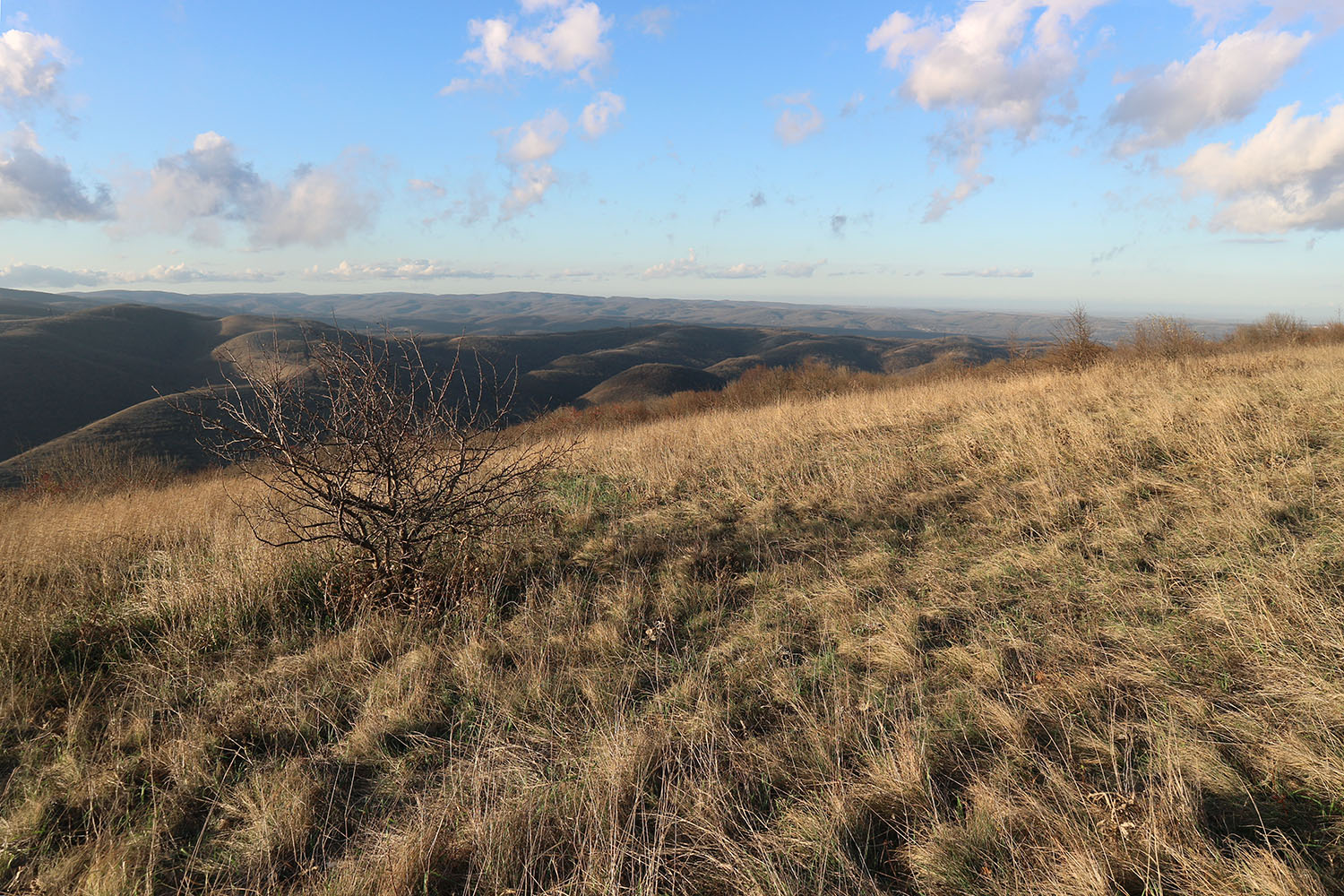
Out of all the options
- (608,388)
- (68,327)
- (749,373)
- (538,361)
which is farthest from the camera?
(538,361)

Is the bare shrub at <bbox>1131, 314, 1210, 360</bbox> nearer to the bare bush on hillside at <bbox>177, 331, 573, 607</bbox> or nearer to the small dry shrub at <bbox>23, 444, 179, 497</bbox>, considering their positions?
the bare bush on hillside at <bbox>177, 331, 573, 607</bbox>

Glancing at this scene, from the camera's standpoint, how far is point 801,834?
222 centimetres

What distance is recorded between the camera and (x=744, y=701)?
10.1 ft

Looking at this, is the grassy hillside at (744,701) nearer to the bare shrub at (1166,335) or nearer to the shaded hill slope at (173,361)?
the shaded hill slope at (173,361)

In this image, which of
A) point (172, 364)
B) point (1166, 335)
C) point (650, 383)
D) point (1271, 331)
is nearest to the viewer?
point (1166, 335)

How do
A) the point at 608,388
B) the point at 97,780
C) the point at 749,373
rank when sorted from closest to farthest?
the point at 97,780 → the point at 749,373 → the point at 608,388

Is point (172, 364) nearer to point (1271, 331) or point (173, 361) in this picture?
point (173, 361)

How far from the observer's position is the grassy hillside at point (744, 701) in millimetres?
2143

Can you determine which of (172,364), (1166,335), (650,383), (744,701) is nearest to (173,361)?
(172,364)

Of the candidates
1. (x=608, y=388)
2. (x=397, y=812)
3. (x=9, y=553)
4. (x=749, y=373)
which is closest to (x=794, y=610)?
(x=397, y=812)

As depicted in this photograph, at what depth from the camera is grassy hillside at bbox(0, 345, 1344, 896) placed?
214cm

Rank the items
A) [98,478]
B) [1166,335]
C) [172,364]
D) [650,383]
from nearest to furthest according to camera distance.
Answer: [98,478]
[1166,335]
[650,383]
[172,364]

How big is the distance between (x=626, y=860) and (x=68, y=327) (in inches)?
5198

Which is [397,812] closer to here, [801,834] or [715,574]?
[801,834]
